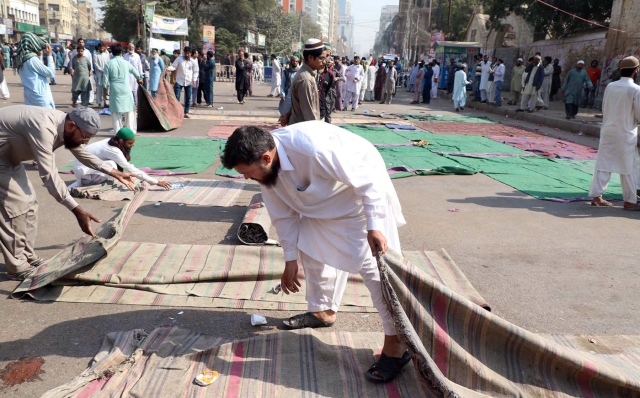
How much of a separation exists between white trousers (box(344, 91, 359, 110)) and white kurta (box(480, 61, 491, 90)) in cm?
546

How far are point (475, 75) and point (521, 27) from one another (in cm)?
807

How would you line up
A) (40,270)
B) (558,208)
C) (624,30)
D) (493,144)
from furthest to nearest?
1. (624,30)
2. (493,144)
3. (558,208)
4. (40,270)

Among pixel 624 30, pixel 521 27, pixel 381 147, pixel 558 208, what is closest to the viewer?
pixel 558 208

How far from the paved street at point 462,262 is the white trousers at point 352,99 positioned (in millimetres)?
10816

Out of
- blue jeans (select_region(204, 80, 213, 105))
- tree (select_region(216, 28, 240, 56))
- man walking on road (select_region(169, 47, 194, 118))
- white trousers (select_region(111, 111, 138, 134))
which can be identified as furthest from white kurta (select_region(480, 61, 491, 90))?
tree (select_region(216, 28, 240, 56))

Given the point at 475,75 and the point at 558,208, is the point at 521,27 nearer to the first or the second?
the point at 475,75

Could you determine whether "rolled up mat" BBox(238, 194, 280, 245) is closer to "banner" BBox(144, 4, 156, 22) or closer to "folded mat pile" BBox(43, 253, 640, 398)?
"folded mat pile" BBox(43, 253, 640, 398)

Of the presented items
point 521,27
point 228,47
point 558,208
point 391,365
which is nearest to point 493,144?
point 558,208

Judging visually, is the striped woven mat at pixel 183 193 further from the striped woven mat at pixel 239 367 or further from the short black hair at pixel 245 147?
the short black hair at pixel 245 147

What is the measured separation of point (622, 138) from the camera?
6504 millimetres

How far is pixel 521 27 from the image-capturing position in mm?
27984

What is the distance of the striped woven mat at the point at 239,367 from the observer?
2.72 m

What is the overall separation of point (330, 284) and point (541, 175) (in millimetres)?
6291

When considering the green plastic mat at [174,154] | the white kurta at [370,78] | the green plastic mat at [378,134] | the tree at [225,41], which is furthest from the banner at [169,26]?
the green plastic mat at [174,154]
